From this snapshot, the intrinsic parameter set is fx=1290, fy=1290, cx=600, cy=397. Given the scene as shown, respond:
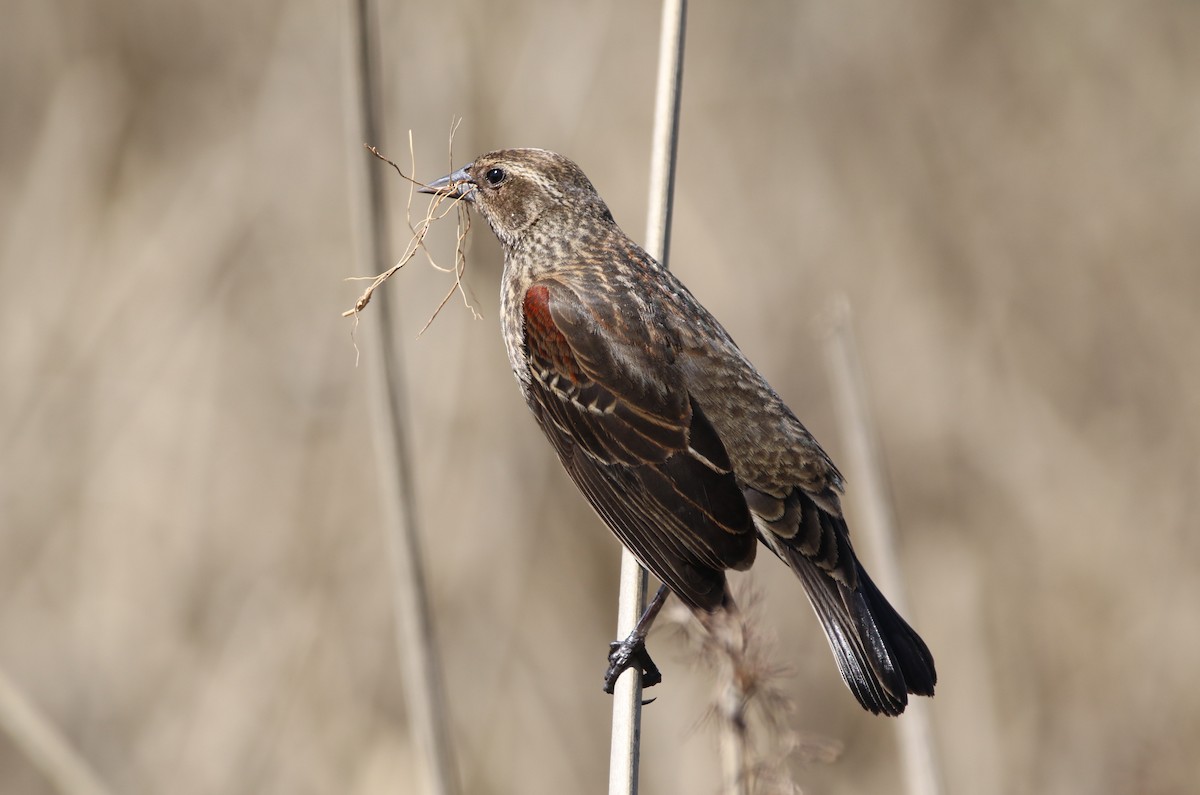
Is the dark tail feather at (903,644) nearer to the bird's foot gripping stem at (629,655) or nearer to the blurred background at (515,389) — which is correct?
the bird's foot gripping stem at (629,655)

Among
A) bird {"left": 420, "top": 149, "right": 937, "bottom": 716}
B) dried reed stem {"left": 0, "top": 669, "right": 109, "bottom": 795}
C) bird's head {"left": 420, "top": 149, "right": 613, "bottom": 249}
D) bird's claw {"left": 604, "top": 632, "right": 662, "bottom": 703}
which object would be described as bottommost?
dried reed stem {"left": 0, "top": 669, "right": 109, "bottom": 795}

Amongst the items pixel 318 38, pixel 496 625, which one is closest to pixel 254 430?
pixel 496 625

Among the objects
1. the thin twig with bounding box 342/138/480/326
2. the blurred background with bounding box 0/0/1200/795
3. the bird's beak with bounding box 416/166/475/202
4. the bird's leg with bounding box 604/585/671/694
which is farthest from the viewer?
the blurred background with bounding box 0/0/1200/795

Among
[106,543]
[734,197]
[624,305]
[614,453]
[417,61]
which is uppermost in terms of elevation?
[734,197]

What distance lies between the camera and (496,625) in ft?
16.8

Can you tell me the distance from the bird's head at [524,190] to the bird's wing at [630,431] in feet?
1.09

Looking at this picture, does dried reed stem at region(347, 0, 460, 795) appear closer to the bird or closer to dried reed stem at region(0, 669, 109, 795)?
the bird

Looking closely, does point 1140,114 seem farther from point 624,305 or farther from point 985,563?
point 624,305

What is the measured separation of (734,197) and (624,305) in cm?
268

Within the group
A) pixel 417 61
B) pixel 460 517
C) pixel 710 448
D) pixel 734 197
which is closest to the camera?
pixel 710 448

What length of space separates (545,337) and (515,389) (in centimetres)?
192

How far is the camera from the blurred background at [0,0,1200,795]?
507cm

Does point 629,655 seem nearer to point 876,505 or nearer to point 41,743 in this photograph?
point 876,505

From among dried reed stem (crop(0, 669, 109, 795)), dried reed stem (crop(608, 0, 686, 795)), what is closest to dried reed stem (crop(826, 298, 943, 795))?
dried reed stem (crop(608, 0, 686, 795))
